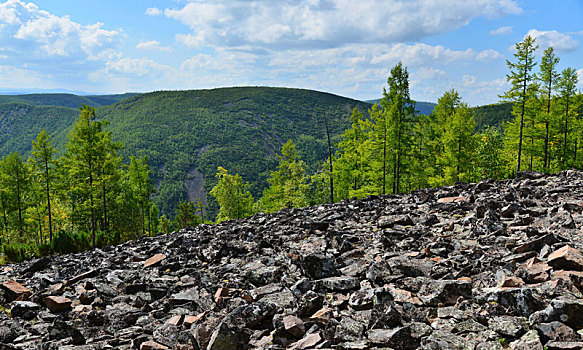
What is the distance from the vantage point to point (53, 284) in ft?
30.5

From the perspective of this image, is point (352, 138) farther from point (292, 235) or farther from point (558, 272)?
point (558, 272)

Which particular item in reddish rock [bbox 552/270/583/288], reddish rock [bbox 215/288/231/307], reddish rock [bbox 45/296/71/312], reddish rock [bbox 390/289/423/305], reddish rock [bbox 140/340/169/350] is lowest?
reddish rock [bbox 45/296/71/312]

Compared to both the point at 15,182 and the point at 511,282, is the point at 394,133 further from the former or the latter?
the point at 15,182

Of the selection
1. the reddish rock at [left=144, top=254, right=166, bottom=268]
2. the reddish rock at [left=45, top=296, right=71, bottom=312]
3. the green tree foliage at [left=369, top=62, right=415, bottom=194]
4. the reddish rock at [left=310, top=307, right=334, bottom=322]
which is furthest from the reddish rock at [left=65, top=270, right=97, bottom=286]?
the green tree foliage at [left=369, top=62, right=415, bottom=194]

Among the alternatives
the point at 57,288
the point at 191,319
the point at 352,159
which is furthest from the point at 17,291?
the point at 352,159

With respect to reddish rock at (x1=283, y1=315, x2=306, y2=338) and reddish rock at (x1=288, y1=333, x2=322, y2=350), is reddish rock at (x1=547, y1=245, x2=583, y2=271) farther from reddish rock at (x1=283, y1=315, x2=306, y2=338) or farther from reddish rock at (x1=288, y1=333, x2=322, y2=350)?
reddish rock at (x1=283, y1=315, x2=306, y2=338)

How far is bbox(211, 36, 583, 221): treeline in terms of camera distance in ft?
100.0

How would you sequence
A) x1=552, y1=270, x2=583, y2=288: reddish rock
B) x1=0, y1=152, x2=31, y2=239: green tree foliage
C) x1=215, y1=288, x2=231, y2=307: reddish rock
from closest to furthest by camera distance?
x1=552, y1=270, x2=583, y2=288: reddish rock
x1=215, y1=288, x2=231, y2=307: reddish rock
x1=0, y1=152, x2=31, y2=239: green tree foliage

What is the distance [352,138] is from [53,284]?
31.7m

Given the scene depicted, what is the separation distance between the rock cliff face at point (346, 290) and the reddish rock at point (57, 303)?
0.10 feet

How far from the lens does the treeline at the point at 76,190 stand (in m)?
20.2

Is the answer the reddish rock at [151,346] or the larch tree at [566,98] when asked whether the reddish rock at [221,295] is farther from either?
the larch tree at [566,98]

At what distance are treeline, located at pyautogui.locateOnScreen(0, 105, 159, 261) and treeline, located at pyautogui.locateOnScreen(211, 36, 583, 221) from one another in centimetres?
1967

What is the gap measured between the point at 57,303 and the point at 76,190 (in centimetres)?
2515
